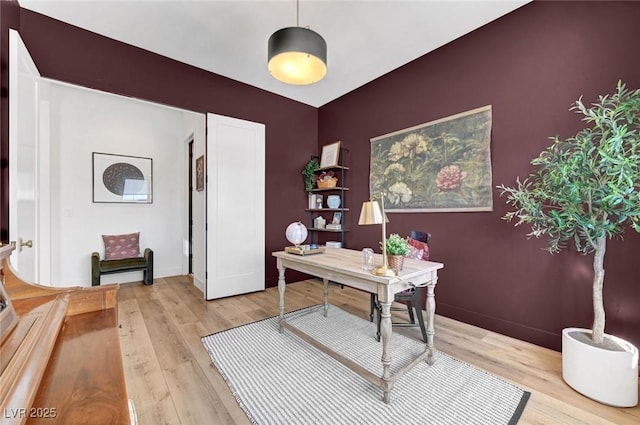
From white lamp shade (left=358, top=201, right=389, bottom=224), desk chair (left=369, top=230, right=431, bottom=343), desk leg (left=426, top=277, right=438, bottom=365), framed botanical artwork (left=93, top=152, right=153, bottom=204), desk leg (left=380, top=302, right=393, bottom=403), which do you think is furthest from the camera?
framed botanical artwork (left=93, top=152, right=153, bottom=204)

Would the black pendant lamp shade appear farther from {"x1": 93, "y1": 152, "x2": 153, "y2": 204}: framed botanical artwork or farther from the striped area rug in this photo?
{"x1": 93, "y1": 152, "x2": 153, "y2": 204}: framed botanical artwork

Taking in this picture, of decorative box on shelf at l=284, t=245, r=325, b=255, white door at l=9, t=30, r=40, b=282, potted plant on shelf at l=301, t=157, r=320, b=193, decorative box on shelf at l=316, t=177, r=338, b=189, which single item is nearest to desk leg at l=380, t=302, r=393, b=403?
decorative box on shelf at l=284, t=245, r=325, b=255

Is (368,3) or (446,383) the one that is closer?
(446,383)

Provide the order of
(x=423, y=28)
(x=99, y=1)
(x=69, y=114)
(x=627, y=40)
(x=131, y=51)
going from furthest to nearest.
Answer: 1. (x=69, y=114)
2. (x=131, y=51)
3. (x=423, y=28)
4. (x=99, y=1)
5. (x=627, y=40)

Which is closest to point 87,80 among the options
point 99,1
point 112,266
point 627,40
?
point 99,1

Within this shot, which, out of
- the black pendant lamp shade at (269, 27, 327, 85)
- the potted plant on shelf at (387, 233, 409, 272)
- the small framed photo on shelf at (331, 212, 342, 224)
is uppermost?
the black pendant lamp shade at (269, 27, 327, 85)

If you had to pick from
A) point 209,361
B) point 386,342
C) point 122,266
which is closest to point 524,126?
point 386,342

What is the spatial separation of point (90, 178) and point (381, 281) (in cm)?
474

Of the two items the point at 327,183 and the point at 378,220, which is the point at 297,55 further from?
the point at 327,183

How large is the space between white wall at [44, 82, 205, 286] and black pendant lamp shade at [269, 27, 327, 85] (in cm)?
237

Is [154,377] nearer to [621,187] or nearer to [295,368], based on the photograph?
[295,368]

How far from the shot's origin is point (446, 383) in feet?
5.85

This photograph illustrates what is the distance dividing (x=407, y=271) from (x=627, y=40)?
90.1 inches

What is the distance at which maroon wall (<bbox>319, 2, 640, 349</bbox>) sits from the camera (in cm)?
193
